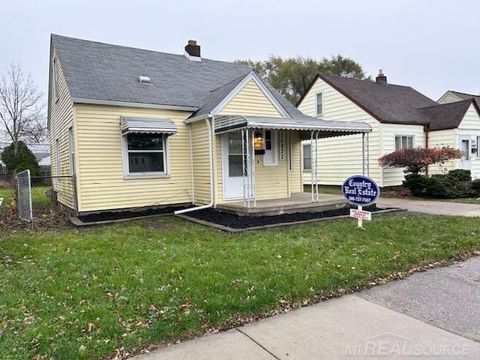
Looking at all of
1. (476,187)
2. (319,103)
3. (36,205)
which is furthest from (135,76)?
(476,187)

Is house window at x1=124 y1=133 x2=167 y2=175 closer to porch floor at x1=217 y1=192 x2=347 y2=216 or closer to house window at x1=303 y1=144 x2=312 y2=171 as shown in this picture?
porch floor at x1=217 y1=192 x2=347 y2=216

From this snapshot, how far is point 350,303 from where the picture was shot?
413 cm

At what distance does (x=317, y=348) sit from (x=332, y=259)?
2427mm

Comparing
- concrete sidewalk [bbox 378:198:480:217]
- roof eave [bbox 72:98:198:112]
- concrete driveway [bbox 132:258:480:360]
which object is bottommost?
concrete driveway [bbox 132:258:480:360]

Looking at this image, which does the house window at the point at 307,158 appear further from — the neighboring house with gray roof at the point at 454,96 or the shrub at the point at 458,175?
the neighboring house with gray roof at the point at 454,96

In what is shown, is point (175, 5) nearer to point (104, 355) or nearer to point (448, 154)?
point (448, 154)

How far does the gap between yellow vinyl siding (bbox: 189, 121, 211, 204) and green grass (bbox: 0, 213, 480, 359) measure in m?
3.12

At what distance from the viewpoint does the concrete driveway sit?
3070 millimetres

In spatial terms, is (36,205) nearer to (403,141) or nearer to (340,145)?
(340,145)

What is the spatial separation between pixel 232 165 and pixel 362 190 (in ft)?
15.1

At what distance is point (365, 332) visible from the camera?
11.2 feet

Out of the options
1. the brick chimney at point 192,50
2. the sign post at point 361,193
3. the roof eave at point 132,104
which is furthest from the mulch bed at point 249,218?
the brick chimney at point 192,50

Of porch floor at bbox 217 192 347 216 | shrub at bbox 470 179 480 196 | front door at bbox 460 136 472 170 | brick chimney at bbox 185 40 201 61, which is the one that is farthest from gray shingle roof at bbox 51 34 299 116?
front door at bbox 460 136 472 170

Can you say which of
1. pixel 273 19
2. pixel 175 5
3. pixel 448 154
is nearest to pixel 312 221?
pixel 448 154
